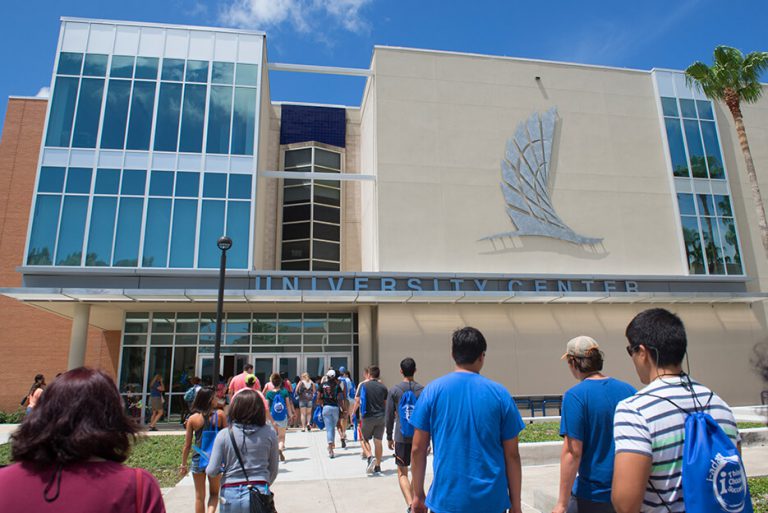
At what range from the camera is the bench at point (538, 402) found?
779 inches

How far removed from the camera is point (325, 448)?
13539mm

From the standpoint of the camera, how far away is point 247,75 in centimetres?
2234

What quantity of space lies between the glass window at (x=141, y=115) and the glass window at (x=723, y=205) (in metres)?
24.8

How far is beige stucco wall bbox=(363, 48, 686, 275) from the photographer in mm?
22281

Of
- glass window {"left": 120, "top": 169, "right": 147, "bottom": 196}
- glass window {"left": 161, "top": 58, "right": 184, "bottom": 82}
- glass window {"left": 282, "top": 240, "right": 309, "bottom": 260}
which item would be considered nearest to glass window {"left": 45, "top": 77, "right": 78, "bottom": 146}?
glass window {"left": 120, "top": 169, "right": 147, "bottom": 196}

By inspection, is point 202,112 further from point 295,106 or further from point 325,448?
point 325,448

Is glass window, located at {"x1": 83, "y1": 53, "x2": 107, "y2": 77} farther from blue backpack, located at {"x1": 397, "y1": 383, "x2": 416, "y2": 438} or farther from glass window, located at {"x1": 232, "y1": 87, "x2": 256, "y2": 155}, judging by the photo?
blue backpack, located at {"x1": 397, "y1": 383, "x2": 416, "y2": 438}

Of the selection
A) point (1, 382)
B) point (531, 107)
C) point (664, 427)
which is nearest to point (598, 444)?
point (664, 427)

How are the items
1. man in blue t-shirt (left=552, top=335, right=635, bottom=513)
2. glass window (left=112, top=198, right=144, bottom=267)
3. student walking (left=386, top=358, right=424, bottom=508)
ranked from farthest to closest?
glass window (left=112, top=198, right=144, bottom=267)
student walking (left=386, top=358, right=424, bottom=508)
man in blue t-shirt (left=552, top=335, right=635, bottom=513)

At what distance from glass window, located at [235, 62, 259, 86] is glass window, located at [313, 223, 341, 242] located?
7358 millimetres

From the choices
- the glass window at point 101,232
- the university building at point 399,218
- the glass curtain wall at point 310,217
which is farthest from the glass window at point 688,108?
the glass window at point 101,232

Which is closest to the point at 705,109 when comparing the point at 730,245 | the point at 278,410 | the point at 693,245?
the point at 730,245

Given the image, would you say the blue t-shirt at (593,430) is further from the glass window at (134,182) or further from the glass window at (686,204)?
the glass window at (686,204)

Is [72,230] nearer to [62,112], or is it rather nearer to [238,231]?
[62,112]
